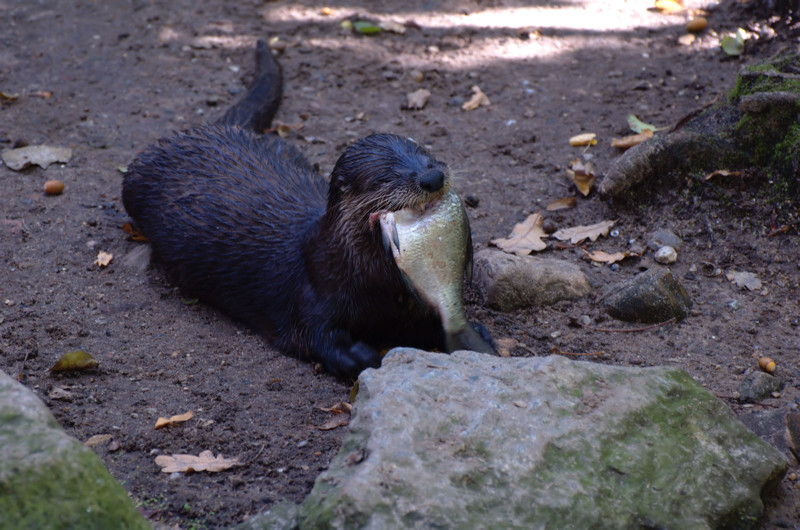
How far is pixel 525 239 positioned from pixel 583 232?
304 millimetres

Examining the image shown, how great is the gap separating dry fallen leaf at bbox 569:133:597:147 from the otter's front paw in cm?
221

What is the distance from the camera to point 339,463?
1.96 metres

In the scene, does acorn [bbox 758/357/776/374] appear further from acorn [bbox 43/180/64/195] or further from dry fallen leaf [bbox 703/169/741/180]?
acorn [bbox 43/180/64/195]

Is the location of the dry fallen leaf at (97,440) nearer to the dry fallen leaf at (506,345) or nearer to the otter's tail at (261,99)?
A: the dry fallen leaf at (506,345)

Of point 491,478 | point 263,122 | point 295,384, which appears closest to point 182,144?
point 263,122

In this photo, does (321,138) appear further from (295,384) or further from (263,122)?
(295,384)

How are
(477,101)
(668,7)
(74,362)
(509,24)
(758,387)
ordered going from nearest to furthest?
(758,387) < (74,362) < (477,101) < (668,7) < (509,24)

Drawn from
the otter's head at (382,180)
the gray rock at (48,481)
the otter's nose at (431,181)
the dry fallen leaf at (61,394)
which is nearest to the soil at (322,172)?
the dry fallen leaf at (61,394)

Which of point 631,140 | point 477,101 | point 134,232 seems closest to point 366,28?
point 477,101

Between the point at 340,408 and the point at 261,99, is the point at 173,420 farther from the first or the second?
the point at 261,99

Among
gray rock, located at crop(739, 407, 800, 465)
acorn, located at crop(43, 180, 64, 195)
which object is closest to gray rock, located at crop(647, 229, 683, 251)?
gray rock, located at crop(739, 407, 800, 465)

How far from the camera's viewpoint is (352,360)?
124 inches

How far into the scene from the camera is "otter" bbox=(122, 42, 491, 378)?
2928 mm

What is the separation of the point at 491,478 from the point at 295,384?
4.63ft
